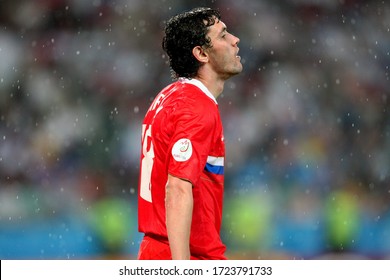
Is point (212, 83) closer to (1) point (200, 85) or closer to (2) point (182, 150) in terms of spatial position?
(1) point (200, 85)

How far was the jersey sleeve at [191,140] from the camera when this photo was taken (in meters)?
2.38

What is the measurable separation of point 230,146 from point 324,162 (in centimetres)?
90

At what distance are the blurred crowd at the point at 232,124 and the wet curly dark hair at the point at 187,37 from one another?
4.19m

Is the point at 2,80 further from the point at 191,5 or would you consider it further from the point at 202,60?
the point at 202,60

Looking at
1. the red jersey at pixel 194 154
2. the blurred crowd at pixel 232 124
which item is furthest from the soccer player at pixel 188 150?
the blurred crowd at pixel 232 124

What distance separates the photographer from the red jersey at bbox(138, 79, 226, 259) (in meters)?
2.44

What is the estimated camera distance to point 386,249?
693 centimetres

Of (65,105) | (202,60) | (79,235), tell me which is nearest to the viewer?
(202,60)

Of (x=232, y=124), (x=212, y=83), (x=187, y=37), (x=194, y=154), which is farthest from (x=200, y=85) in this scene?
(x=232, y=124)

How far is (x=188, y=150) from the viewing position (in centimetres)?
240

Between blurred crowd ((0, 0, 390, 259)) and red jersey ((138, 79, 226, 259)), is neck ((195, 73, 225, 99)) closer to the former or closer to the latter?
red jersey ((138, 79, 226, 259))

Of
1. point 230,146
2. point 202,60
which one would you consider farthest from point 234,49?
point 230,146

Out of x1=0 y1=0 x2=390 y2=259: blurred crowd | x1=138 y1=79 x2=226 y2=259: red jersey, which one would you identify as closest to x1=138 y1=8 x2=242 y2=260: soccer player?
x1=138 y1=79 x2=226 y2=259: red jersey

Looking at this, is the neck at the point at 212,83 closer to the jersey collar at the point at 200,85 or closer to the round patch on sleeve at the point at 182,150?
the jersey collar at the point at 200,85
